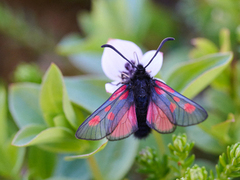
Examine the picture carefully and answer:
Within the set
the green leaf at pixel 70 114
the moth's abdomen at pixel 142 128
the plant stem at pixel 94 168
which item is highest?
the moth's abdomen at pixel 142 128

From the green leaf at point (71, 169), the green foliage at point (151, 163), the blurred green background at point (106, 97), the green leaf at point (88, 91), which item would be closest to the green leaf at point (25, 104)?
the blurred green background at point (106, 97)

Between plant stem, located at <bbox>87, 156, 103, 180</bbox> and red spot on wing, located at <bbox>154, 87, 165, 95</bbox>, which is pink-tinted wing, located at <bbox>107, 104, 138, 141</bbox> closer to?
red spot on wing, located at <bbox>154, 87, 165, 95</bbox>

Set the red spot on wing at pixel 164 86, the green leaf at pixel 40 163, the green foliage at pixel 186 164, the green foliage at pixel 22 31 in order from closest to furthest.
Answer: the green foliage at pixel 186 164, the red spot on wing at pixel 164 86, the green leaf at pixel 40 163, the green foliage at pixel 22 31

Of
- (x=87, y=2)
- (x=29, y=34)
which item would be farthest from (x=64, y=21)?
(x=29, y=34)

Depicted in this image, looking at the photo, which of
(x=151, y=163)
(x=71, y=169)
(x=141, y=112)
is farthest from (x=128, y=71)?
(x=71, y=169)

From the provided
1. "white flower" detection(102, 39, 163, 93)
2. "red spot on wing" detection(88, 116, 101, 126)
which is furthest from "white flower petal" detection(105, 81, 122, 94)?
"red spot on wing" detection(88, 116, 101, 126)

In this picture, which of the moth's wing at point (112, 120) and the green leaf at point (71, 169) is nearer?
the moth's wing at point (112, 120)

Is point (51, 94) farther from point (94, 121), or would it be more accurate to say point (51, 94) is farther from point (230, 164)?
point (230, 164)

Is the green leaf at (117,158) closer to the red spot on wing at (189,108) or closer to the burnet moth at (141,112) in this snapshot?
the burnet moth at (141,112)
